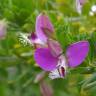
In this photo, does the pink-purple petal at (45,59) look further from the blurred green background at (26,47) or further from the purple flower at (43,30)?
the blurred green background at (26,47)

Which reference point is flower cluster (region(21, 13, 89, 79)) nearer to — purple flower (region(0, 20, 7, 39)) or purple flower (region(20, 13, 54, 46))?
purple flower (region(20, 13, 54, 46))

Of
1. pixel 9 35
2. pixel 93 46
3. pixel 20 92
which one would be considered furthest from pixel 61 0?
pixel 93 46

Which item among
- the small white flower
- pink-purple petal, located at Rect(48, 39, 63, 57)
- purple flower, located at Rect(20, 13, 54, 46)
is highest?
purple flower, located at Rect(20, 13, 54, 46)

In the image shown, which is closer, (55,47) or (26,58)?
(55,47)

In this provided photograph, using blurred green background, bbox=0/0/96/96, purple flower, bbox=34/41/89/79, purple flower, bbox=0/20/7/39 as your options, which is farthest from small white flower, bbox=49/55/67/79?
purple flower, bbox=0/20/7/39

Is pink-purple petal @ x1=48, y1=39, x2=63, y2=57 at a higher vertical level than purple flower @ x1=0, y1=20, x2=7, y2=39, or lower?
lower

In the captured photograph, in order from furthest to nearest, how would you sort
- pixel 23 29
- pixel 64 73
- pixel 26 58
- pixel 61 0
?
pixel 61 0 → pixel 26 58 → pixel 23 29 → pixel 64 73

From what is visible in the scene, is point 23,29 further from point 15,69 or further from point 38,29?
point 38,29

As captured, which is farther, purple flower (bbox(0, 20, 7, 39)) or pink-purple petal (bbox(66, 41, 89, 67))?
purple flower (bbox(0, 20, 7, 39))
